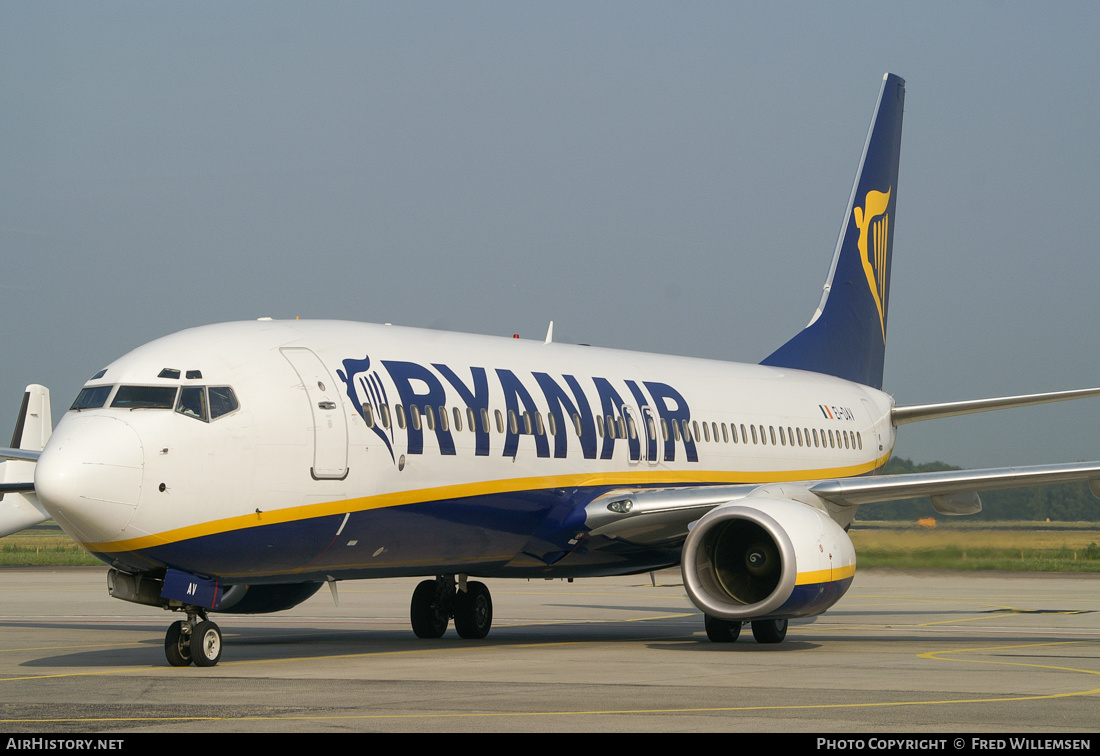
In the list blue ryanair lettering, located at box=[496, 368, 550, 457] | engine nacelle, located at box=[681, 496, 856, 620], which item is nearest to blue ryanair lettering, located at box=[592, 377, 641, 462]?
blue ryanair lettering, located at box=[496, 368, 550, 457]

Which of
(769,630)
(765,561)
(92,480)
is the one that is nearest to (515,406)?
(765,561)

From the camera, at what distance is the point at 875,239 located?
29.0m

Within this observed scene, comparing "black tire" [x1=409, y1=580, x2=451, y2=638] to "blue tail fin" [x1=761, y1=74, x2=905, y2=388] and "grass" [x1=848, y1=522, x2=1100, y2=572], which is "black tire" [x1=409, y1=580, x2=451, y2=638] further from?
"grass" [x1=848, y1=522, x2=1100, y2=572]

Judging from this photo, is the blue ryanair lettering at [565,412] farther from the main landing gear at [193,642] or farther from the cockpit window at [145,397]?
the cockpit window at [145,397]

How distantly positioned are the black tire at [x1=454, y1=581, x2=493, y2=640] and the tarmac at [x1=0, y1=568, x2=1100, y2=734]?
1.34 ft

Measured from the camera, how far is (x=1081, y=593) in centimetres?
3044

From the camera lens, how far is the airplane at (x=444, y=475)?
44.2ft

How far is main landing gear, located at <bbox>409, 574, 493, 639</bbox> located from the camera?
19922mm

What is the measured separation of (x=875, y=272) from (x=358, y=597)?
13.7 metres

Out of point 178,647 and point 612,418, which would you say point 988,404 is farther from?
point 178,647

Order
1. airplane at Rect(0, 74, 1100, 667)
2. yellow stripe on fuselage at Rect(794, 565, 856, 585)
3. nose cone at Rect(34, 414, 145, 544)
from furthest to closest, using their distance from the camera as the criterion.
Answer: yellow stripe on fuselage at Rect(794, 565, 856, 585) → airplane at Rect(0, 74, 1100, 667) → nose cone at Rect(34, 414, 145, 544)
